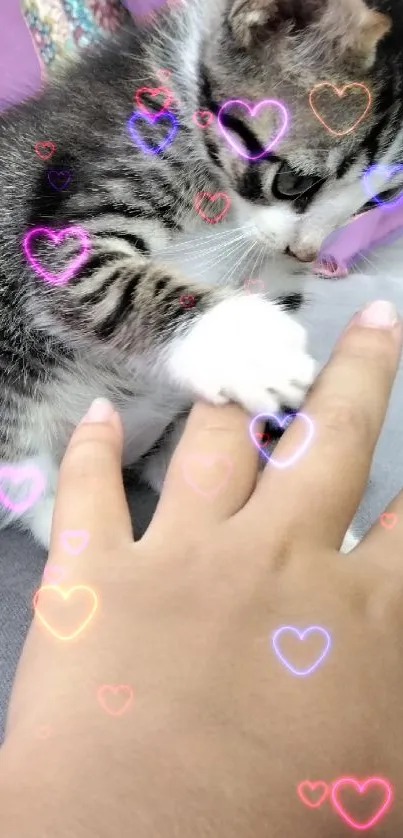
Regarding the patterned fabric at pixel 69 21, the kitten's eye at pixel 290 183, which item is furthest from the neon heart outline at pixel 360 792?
the patterned fabric at pixel 69 21

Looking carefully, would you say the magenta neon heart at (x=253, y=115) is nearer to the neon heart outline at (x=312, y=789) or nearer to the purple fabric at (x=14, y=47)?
the neon heart outline at (x=312, y=789)

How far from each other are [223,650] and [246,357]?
288 millimetres

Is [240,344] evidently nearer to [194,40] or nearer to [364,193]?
[364,193]

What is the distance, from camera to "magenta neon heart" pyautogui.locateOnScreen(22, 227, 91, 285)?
0.86 m

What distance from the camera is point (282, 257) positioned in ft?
3.01

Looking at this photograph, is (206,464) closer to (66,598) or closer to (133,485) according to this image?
(66,598)

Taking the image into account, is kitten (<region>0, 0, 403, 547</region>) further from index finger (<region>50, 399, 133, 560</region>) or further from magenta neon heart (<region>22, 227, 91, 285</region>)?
index finger (<region>50, 399, 133, 560</region>)

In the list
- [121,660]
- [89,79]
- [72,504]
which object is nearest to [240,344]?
[72,504]

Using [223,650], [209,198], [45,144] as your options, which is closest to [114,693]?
[223,650]

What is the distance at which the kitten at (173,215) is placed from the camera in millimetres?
763

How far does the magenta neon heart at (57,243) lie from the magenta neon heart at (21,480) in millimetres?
274

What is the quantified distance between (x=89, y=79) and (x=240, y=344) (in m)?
0.54

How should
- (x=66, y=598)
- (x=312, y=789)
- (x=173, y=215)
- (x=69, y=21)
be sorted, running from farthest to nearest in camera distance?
(x=69, y=21) < (x=173, y=215) < (x=66, y=598) < (x=312, y=789)

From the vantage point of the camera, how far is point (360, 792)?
0.48 m
